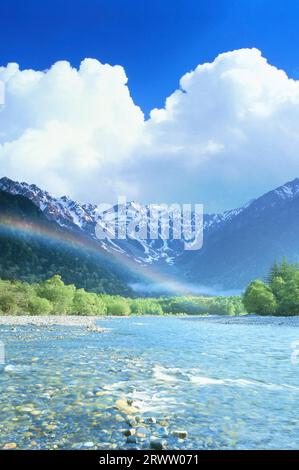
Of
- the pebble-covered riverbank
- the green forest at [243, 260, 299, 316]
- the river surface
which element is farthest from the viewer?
the green forest at [243, 260, 299, 316]

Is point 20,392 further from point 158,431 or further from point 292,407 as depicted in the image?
point 292,407

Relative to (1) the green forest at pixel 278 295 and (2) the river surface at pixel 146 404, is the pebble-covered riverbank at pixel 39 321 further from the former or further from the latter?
(2) the river surface at pixel 146 404

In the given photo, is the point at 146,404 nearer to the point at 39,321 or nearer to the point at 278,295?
the point at 39,321

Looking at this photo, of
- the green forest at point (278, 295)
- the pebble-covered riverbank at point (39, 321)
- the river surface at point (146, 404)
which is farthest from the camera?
the green forest at point (278, 295)

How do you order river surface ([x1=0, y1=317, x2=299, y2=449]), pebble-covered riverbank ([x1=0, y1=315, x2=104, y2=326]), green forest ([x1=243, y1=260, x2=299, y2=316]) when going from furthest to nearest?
1. green forest ([x1=243, y1=260, x2=299, y2=316])
2. pebble-covered riverbank ([x1=0, y1=315, x2=104, y2=326])
3. river surface ([x1=0, y1=317, x2=299, y2=449])

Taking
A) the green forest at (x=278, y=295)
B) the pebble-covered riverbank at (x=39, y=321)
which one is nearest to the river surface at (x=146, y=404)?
the pebble-covered riverbank at (x=39, y=321)

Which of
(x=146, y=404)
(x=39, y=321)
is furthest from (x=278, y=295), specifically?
(x=146, y=404)

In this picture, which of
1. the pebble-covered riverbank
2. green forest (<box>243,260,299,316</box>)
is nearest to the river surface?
the pebble-covered riverbank

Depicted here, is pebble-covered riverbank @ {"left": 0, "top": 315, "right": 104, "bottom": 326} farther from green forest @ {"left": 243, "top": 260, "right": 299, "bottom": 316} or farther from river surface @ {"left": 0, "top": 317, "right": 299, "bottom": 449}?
river surface @ {"left": 0, "top": 317, "right": 299, "bottom": 449}

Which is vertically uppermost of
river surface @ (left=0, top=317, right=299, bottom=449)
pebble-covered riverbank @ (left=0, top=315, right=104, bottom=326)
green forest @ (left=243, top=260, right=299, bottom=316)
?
green forest @ (left=243, top=260, right=299, bottom=316)
